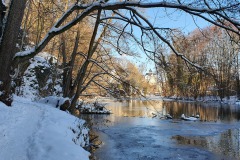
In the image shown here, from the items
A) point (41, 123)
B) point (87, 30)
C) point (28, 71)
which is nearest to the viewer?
point (41, 123)

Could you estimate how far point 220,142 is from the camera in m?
12.9

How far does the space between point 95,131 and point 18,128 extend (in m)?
9.96

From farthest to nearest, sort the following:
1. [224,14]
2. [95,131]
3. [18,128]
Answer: [95,131], [18,128], [224,14]

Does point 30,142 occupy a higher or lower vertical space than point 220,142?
higher

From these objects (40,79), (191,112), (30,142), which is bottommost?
(191,112)

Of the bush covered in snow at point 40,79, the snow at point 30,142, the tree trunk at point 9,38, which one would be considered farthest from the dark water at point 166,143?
the bush covered in snow at point 40,79

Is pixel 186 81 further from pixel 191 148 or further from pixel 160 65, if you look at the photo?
pixel 191 148

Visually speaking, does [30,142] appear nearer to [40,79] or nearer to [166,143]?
[166,143]

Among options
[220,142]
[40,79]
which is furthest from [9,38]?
[40,79]

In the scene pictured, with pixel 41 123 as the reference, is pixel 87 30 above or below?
above

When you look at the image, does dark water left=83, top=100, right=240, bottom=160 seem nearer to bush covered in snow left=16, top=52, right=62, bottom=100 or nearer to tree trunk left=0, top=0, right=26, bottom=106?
tree trunk left=0, top=0, right=26, bottom=106

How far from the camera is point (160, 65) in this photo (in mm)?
7293

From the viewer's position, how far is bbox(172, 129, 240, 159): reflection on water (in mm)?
11125

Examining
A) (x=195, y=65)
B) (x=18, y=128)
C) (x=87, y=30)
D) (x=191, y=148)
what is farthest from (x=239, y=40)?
(x=87, y=30)
